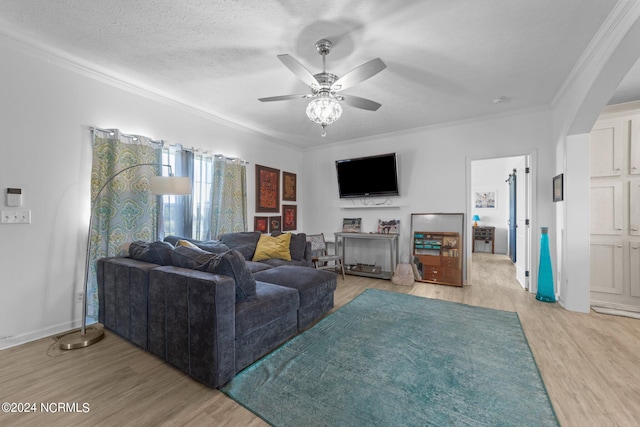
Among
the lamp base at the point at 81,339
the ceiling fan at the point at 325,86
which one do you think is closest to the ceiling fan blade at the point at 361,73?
the ceiling fan at the point at 325,86

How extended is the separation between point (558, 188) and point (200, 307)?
166 inches

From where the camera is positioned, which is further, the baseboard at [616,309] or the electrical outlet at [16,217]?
the baseboard at [616,309]

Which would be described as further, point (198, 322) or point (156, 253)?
point (156, 253)

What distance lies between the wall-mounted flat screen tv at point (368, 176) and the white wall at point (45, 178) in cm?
351

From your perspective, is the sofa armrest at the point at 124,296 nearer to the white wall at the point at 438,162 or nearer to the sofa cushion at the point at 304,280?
the sofa cushion at the point at 304,280

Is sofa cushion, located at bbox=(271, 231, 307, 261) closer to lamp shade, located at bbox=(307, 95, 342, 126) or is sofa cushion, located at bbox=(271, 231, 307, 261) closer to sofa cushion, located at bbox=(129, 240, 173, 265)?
sofa cushion, located at bbox=(129, 240, 173, 265)

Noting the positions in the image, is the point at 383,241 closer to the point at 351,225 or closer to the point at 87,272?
the point at 351,225

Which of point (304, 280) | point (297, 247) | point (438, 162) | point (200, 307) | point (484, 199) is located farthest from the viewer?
point (484, 199)

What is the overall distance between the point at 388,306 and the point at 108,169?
139 inches

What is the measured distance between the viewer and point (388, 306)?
3.26 meters

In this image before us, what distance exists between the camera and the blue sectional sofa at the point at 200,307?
5.71 ft

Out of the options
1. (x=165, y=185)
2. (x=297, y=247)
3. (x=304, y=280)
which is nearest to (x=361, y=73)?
(x=304, y=280)

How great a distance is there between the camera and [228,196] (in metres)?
4.16

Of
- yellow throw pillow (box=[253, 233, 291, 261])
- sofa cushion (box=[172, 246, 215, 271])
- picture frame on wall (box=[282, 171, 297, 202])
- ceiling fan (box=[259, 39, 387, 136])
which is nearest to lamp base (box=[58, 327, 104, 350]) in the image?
sofa cushion (box=[172, 246, 215, 271])
